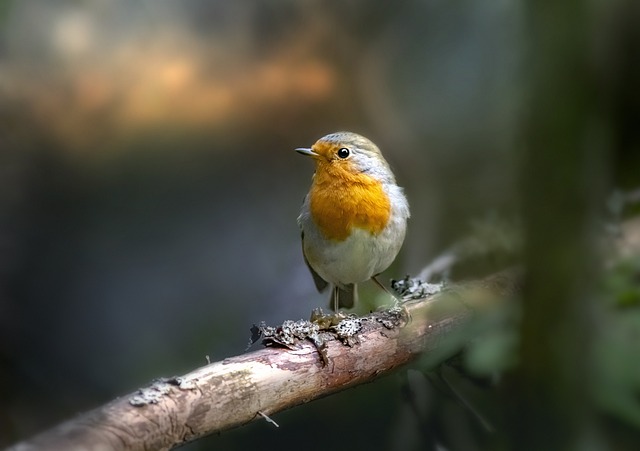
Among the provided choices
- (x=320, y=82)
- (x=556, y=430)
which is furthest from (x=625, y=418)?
(x=320, y=82)

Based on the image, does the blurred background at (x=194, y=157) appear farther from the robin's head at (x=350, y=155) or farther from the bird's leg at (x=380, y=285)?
the bird's leg at (x=380, y=285)

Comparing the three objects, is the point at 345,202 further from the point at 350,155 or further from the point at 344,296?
the point at 344,296

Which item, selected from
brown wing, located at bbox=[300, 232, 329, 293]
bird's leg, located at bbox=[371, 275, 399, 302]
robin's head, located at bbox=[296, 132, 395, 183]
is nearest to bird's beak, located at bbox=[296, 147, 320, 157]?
robin's head, located at bbox=[296, 132, 395, 183]

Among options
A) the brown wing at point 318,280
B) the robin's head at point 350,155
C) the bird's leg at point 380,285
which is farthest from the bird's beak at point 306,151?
the bird's leg at point 380,285

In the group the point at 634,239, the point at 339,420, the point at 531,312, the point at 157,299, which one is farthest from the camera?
the point at 157,299

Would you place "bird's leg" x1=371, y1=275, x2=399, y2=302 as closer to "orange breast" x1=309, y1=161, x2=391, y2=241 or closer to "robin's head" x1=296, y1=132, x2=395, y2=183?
"orange breast" x1=309, y1=161, x2=391, y2=241

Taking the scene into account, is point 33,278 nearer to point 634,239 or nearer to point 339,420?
point 339,420
